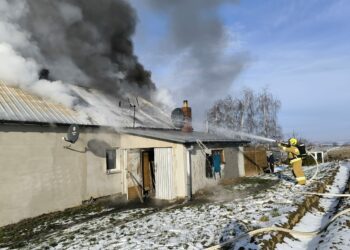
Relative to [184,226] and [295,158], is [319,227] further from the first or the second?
[295,158]

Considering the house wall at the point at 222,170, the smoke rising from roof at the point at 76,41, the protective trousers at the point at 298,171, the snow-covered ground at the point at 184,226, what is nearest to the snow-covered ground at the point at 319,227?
the snow-covered ground at the point at 184,226

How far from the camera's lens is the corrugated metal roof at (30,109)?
11.1 meters

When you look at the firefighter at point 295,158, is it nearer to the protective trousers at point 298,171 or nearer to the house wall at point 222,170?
the protective trousers at point 298,171

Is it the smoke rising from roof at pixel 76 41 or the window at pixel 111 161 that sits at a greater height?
the smoke rising from roof at pixel 76 41

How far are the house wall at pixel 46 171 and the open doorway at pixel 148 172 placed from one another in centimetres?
172

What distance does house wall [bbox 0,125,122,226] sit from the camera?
1070 cm

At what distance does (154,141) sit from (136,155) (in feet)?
3.86

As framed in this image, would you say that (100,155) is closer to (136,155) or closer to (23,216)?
(136,155)

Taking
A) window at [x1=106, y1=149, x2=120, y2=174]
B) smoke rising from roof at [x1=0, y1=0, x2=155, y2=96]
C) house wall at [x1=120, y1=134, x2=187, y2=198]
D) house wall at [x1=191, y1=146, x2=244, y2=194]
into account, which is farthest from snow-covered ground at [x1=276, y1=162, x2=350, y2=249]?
smoke rising from roof at [x1=0, y1=0, x2=155, y2=96]

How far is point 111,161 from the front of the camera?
15055mm

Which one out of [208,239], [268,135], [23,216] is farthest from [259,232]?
[268,135]

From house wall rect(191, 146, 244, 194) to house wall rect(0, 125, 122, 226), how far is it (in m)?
3.46

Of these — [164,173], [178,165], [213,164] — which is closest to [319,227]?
[178,165]

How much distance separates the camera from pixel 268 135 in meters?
48.7
